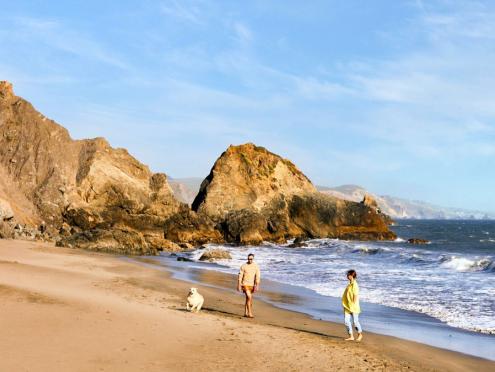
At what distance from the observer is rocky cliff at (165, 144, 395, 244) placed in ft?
179

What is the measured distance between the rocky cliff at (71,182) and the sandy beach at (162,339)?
89.6 feet

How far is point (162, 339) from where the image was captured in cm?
848

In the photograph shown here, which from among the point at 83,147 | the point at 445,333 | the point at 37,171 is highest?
the point at 83,147

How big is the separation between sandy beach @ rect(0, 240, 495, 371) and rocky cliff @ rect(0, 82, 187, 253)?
2730cm

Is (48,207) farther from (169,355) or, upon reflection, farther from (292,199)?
(169,355)

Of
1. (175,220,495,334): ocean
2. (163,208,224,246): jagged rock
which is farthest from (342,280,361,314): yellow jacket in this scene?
(163,208,224,246): jagged rock

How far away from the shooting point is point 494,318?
1451 cm

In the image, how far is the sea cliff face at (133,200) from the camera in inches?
1495

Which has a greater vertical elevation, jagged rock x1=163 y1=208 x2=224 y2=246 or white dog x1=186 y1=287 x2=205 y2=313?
jagged rock x1=163 y1=208 x2=224 y2=246

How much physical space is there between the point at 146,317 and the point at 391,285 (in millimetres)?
14371

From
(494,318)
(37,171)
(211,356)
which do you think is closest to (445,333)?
(494,318)

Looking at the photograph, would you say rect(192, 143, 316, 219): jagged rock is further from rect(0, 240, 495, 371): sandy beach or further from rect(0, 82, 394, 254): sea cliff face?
rect(0, 240, 495, 371): sandy beach

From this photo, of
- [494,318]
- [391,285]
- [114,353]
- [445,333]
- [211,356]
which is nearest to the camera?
[114,353]

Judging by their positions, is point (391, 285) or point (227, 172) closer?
point (391, 285)
